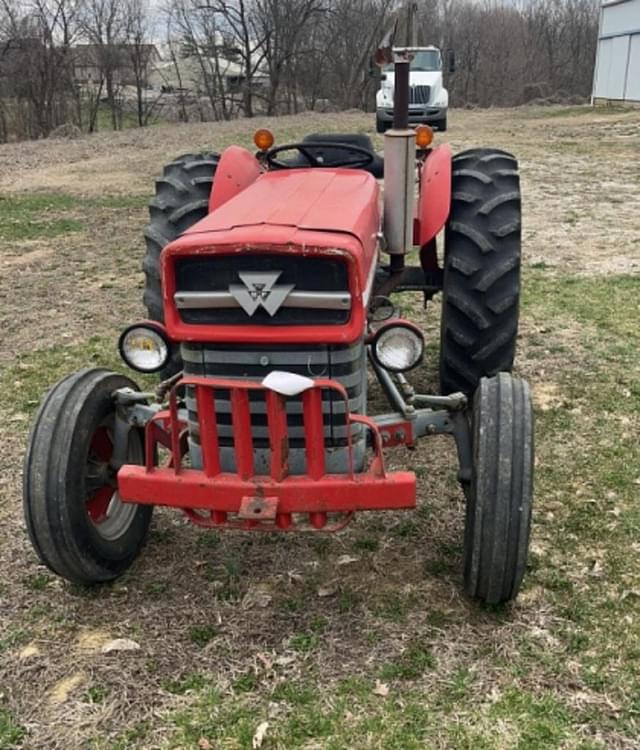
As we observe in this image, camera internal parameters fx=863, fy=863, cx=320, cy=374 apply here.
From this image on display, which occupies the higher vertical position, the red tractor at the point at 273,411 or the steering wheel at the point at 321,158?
the steering wheel at the point at 321,158

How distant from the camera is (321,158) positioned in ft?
13.9

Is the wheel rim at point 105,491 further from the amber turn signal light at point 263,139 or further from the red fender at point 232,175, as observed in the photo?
the amber turn signal light at point 263,139

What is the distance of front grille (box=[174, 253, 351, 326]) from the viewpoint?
2646mm

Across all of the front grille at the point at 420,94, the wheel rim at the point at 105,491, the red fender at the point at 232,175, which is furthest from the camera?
the front grille at the point at 420,94

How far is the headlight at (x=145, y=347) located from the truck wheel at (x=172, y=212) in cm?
94

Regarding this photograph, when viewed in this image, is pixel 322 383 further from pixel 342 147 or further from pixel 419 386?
pixel 419 386

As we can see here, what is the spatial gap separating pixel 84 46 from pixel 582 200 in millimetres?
22188

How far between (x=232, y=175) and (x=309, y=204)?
118 centimetres

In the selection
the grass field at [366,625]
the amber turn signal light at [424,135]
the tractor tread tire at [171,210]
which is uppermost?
the amber turn signal light at [424,135]

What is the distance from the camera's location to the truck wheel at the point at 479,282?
4.02 m

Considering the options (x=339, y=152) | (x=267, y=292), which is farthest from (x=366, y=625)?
(x=339, y=152)

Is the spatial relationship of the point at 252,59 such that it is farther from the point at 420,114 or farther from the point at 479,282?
the point at 479,282

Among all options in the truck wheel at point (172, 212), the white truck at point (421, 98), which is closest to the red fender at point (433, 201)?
the truck wheel at point (172, 212)

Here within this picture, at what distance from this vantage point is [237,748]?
250 cm
